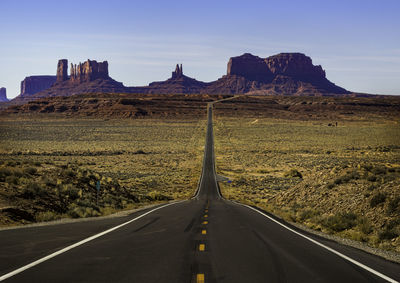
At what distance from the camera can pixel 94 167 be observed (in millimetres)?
52125

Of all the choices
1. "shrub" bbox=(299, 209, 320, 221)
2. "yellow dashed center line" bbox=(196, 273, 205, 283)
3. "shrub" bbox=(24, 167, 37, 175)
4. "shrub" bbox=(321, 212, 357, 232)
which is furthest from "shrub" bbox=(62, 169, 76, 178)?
"yellow dashed center line" bbox=(196, 273, 205, 283)

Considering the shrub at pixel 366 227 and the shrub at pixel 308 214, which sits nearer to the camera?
the shrub at pixel 366 227

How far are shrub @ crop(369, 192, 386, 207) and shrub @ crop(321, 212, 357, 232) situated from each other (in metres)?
0.92

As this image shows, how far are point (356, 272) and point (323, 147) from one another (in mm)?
78291

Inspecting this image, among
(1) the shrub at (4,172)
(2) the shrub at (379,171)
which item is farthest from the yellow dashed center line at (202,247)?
(2) the shrub at (379,171)

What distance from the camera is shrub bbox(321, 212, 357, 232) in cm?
1466

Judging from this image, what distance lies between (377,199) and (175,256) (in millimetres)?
10336

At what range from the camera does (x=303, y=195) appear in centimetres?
2369

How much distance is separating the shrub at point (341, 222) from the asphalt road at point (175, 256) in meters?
2.98

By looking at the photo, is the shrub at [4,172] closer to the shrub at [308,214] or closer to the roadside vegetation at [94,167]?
the roadside vegetation at [94,167]

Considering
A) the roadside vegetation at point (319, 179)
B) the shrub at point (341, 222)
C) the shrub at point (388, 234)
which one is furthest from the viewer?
the shrub at point (341, 222)

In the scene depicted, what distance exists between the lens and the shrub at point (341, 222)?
577 inches

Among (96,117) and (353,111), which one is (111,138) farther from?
(353,111)

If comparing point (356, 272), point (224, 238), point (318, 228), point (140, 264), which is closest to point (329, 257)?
point (356, 272)
